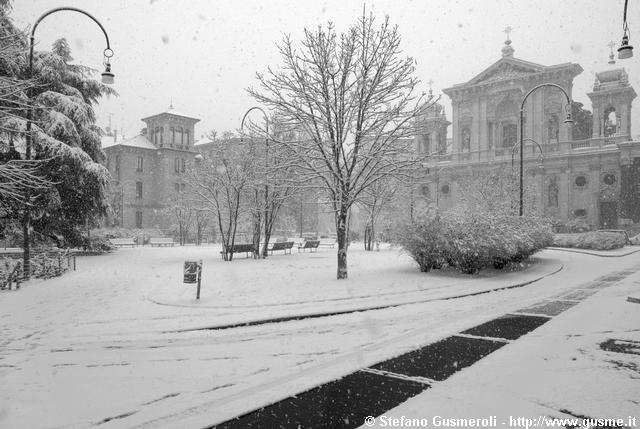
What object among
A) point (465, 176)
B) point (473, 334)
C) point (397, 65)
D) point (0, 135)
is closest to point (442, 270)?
point (397, 65)

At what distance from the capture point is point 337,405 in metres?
4.68

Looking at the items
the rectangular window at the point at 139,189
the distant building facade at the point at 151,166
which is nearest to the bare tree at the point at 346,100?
the distant building facade at the point at 151,166

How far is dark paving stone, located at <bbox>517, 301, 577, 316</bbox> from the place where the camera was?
31.2ft

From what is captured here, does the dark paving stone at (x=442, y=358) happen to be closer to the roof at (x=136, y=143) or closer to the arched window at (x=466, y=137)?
the arched window at (x=466, y=137)

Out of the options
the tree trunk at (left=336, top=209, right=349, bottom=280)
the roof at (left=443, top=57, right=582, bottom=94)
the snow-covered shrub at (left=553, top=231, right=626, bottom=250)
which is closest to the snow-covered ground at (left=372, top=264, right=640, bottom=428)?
the tree trunk at (left=336, top=209, right=349, bottom=280)

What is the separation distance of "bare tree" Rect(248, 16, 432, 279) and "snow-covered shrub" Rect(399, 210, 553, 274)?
2.34 metres

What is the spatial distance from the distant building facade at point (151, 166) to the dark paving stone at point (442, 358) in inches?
2458

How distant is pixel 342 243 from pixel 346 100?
4.96 meters

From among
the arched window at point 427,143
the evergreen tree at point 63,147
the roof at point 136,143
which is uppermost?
the roof at point 136,143

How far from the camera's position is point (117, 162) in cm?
6556

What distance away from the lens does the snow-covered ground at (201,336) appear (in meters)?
4.80

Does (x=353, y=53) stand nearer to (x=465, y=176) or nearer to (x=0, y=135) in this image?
(x=0, y=135)

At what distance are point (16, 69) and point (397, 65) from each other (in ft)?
50.9

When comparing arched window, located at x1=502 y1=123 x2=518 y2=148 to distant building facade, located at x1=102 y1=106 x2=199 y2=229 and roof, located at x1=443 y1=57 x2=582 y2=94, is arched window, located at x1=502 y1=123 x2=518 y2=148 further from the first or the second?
distant building facade, located at x1=102 y1=106 x2=199 y2=229
